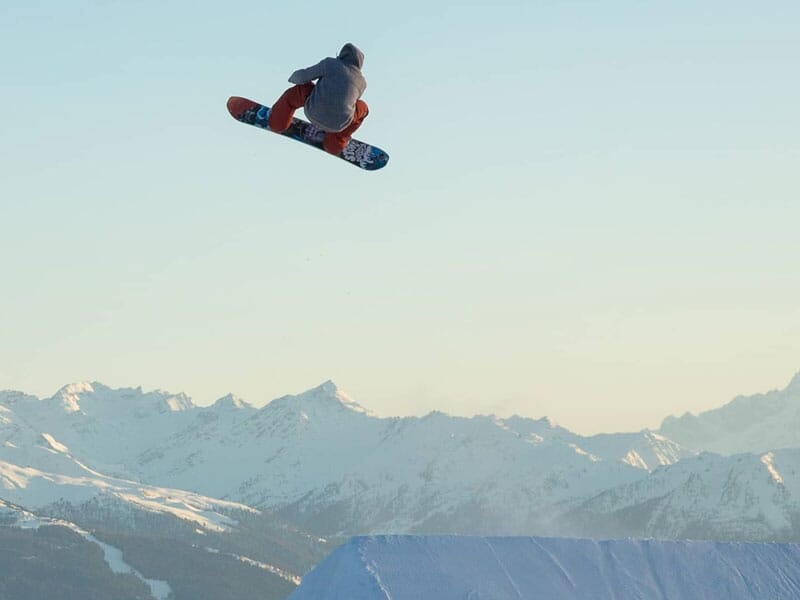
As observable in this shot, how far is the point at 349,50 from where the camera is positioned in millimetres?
17969

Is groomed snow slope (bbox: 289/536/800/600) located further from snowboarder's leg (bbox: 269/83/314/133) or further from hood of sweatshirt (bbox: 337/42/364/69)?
hood of sweatshirt (bbox: 337/42/364/69)

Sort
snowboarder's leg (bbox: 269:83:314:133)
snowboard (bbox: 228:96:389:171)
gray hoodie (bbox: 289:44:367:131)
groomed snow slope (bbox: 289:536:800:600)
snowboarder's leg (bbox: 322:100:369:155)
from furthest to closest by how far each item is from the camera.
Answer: groomed snow slope (bbox: 289:536:800:600), snowboard (bbox: 228:96:389:171), snowboarder's leg (bbox: 322:100:369:155), snowboarder's leg (bbox: 269:83:314:133), gray hoodie (bbox: 289:44:367:131)

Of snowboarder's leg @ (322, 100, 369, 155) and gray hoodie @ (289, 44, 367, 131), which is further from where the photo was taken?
snowboarder's leg @ (322, 100, 369, 155)

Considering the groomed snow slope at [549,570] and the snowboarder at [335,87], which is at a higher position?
the snowboarder at [335,87]

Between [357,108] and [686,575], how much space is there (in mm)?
10554

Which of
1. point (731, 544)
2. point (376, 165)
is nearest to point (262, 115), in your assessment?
point (376, 165)

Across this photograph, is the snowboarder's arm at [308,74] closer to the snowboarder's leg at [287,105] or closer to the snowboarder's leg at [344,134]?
the snowboarder's leg at [287,105]

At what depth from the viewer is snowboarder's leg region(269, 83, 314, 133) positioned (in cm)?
1881

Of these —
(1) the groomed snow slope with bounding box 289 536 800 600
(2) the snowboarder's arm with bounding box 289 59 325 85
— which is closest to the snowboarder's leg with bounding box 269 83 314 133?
(2) the snowboarder's arm with bounding box 289 59 325 85

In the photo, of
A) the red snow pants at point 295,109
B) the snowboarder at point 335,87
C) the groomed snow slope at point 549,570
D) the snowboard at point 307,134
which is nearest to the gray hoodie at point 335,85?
the snowboarder at point 335,87

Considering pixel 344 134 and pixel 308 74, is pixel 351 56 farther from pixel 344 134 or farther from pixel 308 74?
pixel 344 134

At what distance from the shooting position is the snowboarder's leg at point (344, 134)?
19.0 m

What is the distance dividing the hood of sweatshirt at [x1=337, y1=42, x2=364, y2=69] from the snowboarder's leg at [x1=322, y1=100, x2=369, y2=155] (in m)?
0.92

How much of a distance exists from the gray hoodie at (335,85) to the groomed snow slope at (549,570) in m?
7.34
